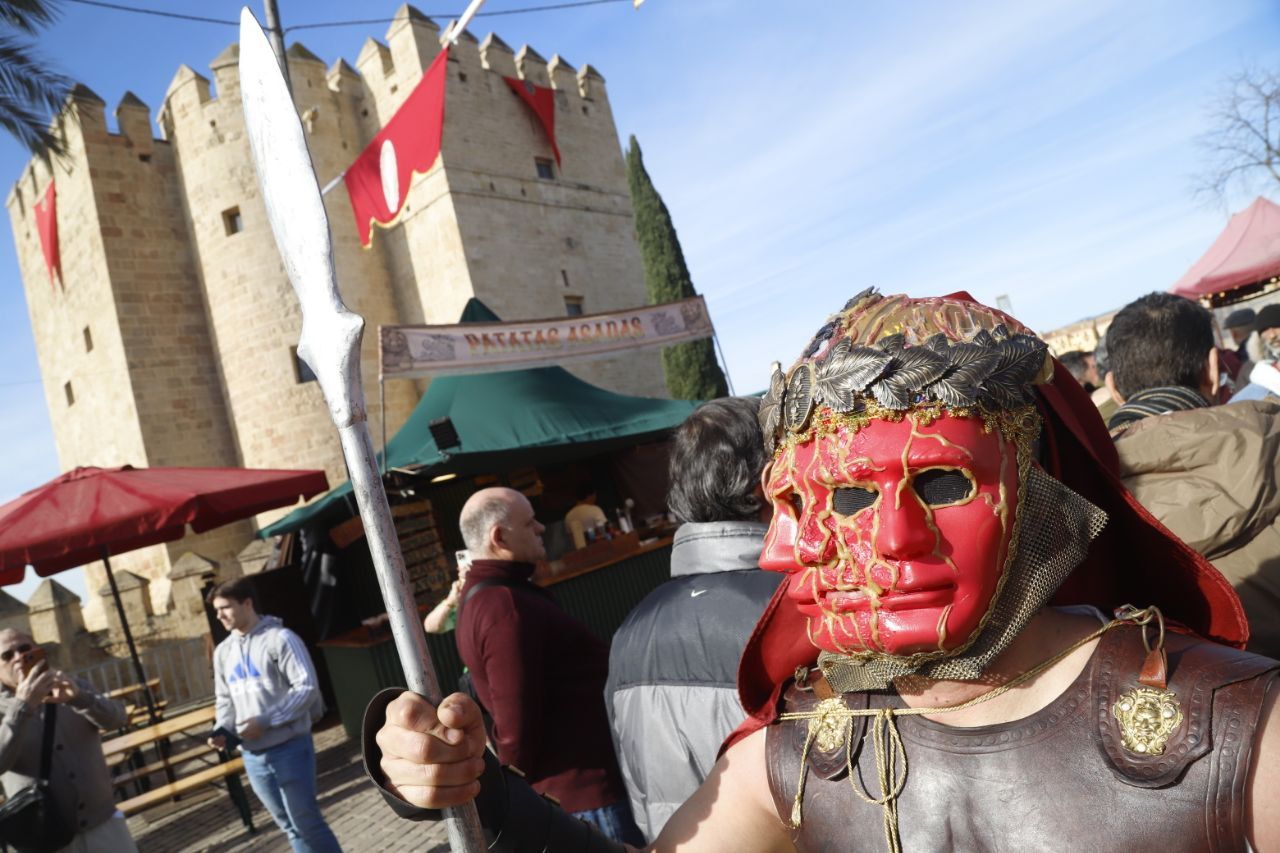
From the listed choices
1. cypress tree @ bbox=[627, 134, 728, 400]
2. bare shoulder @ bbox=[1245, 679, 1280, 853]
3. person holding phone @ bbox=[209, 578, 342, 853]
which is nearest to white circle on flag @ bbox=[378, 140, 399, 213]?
person holding phone @ bbox=[209, 578, 342, 853]

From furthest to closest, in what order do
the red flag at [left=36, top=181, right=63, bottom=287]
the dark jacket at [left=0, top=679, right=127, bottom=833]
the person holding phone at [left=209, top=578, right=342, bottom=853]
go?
1. the red flag at [left=36, top=181, right=63, bottom=287]
2. the person holding phone at [left=209, top=578, right=342, bottom=853]
3. the dark jacket at [left=0, top=679, right=127, bottom=833]

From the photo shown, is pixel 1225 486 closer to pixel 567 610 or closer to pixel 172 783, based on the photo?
pixel 567 610

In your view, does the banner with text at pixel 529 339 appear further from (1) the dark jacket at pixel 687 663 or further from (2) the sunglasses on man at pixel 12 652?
(1) the dark jacket at pixel 687 663

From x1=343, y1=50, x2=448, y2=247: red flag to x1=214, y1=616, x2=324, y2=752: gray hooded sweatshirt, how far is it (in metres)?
4.44

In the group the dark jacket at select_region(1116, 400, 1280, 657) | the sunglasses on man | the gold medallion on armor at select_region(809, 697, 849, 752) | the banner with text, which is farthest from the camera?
the banner with text

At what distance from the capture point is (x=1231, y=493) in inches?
74.0

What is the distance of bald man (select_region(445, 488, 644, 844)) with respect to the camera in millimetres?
2545

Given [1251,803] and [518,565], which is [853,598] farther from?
[518,565]

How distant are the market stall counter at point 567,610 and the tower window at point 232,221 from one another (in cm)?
1098

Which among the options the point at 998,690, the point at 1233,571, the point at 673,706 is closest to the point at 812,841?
the point at 998,690

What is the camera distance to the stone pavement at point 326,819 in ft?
17.0

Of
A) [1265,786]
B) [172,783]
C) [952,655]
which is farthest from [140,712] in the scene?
[1265,786]

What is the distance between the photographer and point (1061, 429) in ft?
4.12

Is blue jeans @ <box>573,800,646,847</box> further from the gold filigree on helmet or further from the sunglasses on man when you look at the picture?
the sunglasses on man
